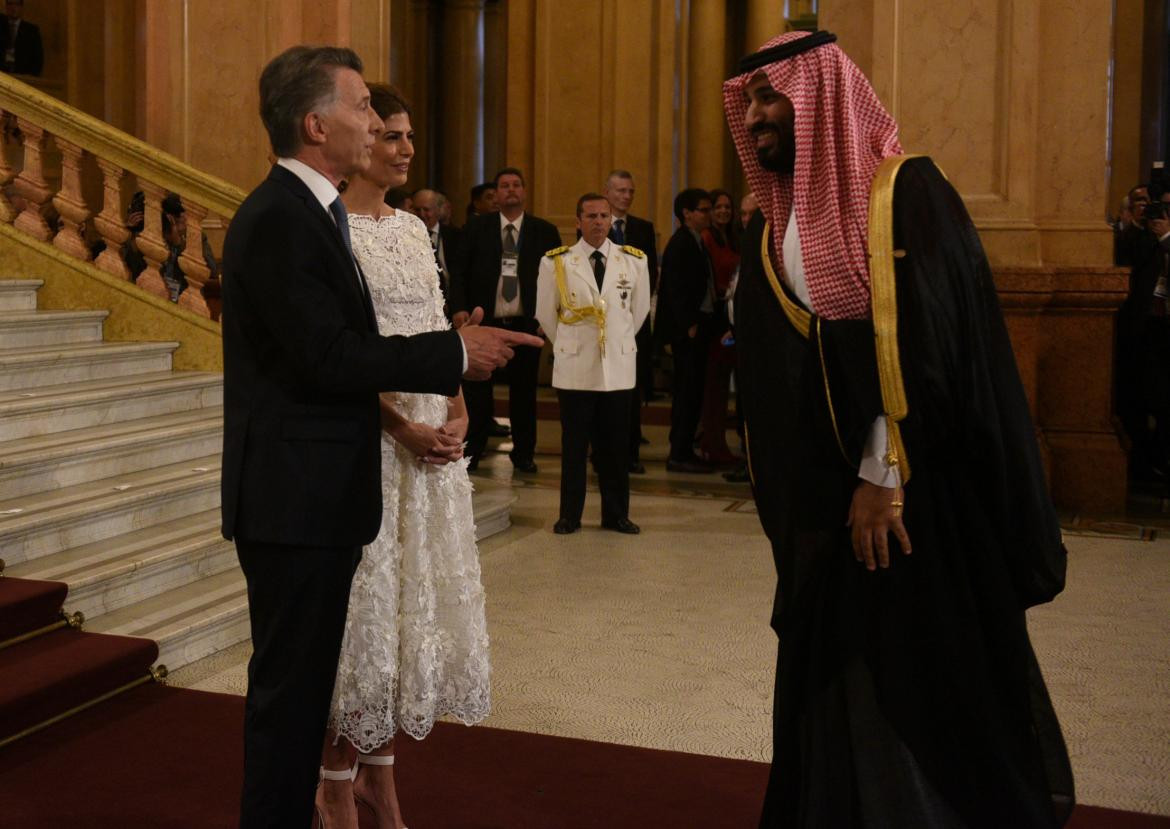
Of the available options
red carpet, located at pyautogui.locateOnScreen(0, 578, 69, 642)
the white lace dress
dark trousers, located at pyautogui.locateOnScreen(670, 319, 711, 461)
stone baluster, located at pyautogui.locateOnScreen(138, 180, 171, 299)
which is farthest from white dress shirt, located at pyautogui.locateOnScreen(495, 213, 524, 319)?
the white lace dress

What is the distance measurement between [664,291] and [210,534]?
15.2ft

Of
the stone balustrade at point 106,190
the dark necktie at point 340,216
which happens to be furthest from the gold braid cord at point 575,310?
the dark necktie at point 340,216

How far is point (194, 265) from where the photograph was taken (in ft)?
25.5

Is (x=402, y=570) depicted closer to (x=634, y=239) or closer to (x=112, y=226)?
(x=112, y=226)

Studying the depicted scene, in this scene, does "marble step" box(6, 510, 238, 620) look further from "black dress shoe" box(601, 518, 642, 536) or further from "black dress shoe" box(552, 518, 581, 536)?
"black dress shoe" box(601, 518, 642, 536)

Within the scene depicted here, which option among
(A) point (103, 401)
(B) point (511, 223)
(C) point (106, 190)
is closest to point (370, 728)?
(A) point (103, 401)

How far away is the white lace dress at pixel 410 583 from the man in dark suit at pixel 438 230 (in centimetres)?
631

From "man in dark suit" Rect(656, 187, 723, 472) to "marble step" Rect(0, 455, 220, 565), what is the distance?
3951 mm

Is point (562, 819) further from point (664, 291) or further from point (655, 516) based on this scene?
point (664, 291)

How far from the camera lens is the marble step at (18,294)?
7.22m

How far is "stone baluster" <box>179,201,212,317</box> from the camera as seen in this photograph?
7.70 meters

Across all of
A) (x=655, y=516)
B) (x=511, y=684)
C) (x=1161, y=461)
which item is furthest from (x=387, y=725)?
(x=1161, y=461)

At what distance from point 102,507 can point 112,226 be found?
248cm

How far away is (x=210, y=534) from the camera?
19.5 feet
